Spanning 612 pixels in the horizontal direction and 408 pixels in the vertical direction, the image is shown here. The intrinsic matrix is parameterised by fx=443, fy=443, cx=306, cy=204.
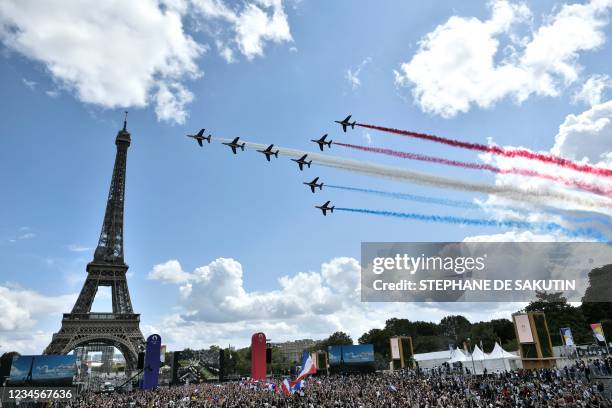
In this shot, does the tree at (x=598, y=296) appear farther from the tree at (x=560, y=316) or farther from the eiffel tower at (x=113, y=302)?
the eiffel tower at (x=113, y=302)

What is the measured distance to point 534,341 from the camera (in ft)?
169

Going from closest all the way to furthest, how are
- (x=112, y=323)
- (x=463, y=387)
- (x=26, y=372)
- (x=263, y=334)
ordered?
(x=463, y=387) < (x=26, y=372) < (x=263, y=334) < (x=112, y=323)

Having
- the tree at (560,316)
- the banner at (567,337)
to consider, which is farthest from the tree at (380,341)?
the banner at (567,337)

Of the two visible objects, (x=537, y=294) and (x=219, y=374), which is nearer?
(x=219, y=374)

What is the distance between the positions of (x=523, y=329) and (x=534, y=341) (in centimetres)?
167

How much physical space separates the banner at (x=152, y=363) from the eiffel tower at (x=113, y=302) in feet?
107

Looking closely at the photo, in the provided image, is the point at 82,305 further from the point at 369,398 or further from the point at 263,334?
the point at 369,398

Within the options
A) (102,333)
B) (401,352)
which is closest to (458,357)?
(401,352)

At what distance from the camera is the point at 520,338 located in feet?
172

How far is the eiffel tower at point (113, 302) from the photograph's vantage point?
84062 millimetres

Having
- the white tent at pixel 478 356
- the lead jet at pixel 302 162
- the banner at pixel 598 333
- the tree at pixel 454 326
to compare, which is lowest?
the white tent at pixel 478 356

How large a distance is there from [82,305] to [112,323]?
717 centimetres

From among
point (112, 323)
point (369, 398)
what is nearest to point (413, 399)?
point (369, 398)

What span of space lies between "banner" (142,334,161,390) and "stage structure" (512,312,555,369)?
4294cm
